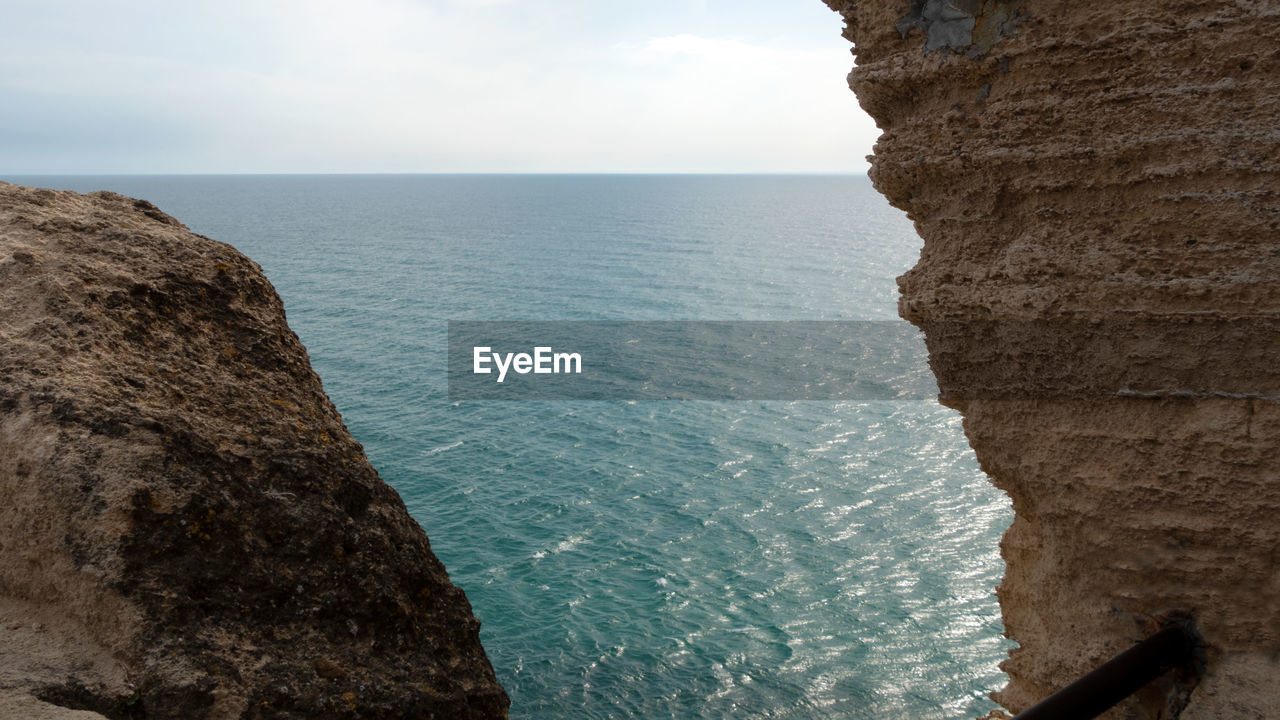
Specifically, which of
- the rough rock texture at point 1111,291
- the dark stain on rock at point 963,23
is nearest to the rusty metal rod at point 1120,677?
the rough rock texture at point 1111,291

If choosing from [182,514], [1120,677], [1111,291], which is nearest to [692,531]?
[1111,291]

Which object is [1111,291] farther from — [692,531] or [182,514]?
[692,531]

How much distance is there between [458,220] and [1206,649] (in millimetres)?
124824

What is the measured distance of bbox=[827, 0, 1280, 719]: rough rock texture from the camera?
14.9 ft

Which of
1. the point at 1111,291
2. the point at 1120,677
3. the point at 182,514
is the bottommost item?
the point at 1120,677

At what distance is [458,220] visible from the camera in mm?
123875

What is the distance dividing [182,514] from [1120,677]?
4.66 metres

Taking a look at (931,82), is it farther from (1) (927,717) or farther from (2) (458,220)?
(2) (458,220)

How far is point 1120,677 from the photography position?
3971 millimetres

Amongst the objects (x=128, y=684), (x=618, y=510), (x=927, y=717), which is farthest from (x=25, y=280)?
(x=618, y=510)

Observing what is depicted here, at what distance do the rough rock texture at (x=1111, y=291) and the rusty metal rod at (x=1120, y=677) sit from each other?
0.17 metres

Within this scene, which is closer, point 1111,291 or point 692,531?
point 1111,291

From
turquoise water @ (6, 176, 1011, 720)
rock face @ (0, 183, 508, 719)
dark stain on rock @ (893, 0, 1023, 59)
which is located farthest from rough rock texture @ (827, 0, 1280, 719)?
turquoise water @ (6, 176, 1011, 720)

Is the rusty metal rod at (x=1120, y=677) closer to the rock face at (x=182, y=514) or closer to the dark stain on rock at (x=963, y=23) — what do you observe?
the rock face at (x=182, y=514)
